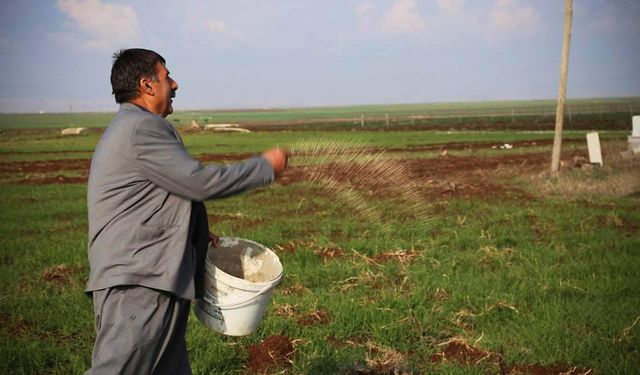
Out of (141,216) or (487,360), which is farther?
(487,360)

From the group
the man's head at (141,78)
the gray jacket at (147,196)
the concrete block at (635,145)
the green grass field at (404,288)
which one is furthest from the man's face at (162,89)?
the concrete block at (635,145)

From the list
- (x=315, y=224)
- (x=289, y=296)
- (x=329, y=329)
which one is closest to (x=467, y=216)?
(x=315, y=224)

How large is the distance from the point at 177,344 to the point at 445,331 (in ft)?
8.98

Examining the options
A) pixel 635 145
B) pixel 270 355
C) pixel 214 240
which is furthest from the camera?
pixel 635 145

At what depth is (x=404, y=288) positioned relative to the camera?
5738mm

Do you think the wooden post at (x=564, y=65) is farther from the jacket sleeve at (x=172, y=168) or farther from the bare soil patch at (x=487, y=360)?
the jacket sleeve at (x=172, y=168)

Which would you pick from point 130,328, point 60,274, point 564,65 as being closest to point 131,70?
point 130,328

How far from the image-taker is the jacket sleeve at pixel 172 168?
7.14ft

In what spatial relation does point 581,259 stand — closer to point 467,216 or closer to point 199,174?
point 467,216

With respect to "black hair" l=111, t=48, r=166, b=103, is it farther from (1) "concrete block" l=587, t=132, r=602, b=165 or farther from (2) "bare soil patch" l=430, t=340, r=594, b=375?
(1) "concrete block" l=587, t=132, r=602, b=165

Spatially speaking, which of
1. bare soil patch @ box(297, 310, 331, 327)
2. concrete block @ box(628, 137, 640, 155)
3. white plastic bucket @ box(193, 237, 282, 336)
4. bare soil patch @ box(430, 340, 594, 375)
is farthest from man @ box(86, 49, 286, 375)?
concrete block @ box(628, 137, 640, 155)

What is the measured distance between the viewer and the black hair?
234cm

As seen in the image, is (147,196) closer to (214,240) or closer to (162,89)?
(162,89)

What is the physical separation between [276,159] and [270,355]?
2.14 metres
